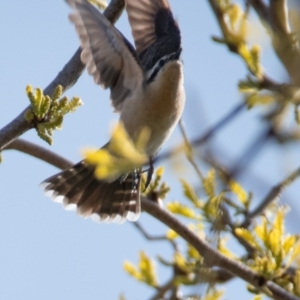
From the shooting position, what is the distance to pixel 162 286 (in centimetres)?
360

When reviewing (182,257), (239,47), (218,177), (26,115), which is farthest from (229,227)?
(218,177)

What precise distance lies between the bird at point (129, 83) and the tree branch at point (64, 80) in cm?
8

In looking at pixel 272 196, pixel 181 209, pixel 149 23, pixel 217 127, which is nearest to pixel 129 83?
pixel 149 23

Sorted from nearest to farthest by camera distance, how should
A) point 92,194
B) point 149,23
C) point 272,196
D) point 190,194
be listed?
point 272,196 < point 190,194 < point 149,23 < point 92,194

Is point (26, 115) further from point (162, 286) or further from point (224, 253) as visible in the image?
point (224, 253)

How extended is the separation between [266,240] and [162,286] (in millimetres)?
754

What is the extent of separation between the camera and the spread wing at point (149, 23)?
18.5ft

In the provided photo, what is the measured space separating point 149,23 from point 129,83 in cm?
83

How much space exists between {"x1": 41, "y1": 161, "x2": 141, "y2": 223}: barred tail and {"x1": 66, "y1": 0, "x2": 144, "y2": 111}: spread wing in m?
0.76

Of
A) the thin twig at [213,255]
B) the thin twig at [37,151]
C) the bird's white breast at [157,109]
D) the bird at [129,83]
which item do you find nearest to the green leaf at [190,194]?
the thin twig at [213,255]

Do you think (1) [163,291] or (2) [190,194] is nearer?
(2) [190,194]

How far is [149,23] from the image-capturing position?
5879mm

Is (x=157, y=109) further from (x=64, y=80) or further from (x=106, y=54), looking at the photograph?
(x=64, y=80)

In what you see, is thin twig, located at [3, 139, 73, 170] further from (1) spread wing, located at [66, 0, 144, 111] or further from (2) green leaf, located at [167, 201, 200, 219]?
(2) green leaf, located at [167, 201, 200, 219]
